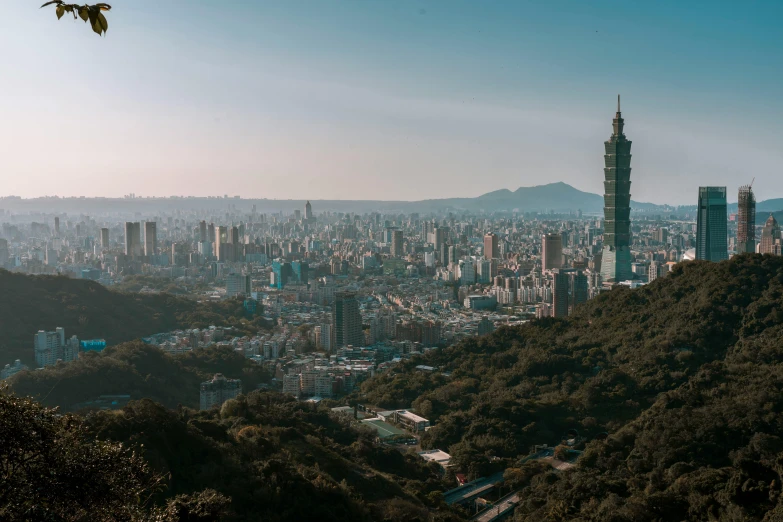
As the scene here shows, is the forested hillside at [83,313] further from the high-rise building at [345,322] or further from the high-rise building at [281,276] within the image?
the high-rise building at [281,276]

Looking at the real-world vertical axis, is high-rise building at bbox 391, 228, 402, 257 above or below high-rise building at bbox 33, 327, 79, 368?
above

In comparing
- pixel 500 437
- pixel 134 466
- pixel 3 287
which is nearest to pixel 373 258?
pixel 3 287

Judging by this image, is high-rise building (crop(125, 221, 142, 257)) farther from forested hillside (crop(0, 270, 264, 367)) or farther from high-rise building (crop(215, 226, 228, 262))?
forested hillside (crop(0, 270, 264, 367))

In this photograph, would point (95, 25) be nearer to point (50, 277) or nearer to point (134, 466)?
point (134, 466)

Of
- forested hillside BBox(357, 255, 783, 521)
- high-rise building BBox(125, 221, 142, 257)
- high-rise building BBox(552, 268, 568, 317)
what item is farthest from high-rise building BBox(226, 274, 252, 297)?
forested hillside BBox(357, 255, 783, 521)

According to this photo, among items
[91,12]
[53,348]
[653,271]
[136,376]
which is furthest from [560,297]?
[91,12]

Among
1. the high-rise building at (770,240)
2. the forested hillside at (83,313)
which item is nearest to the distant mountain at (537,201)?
the high-rise building at (770,240)
